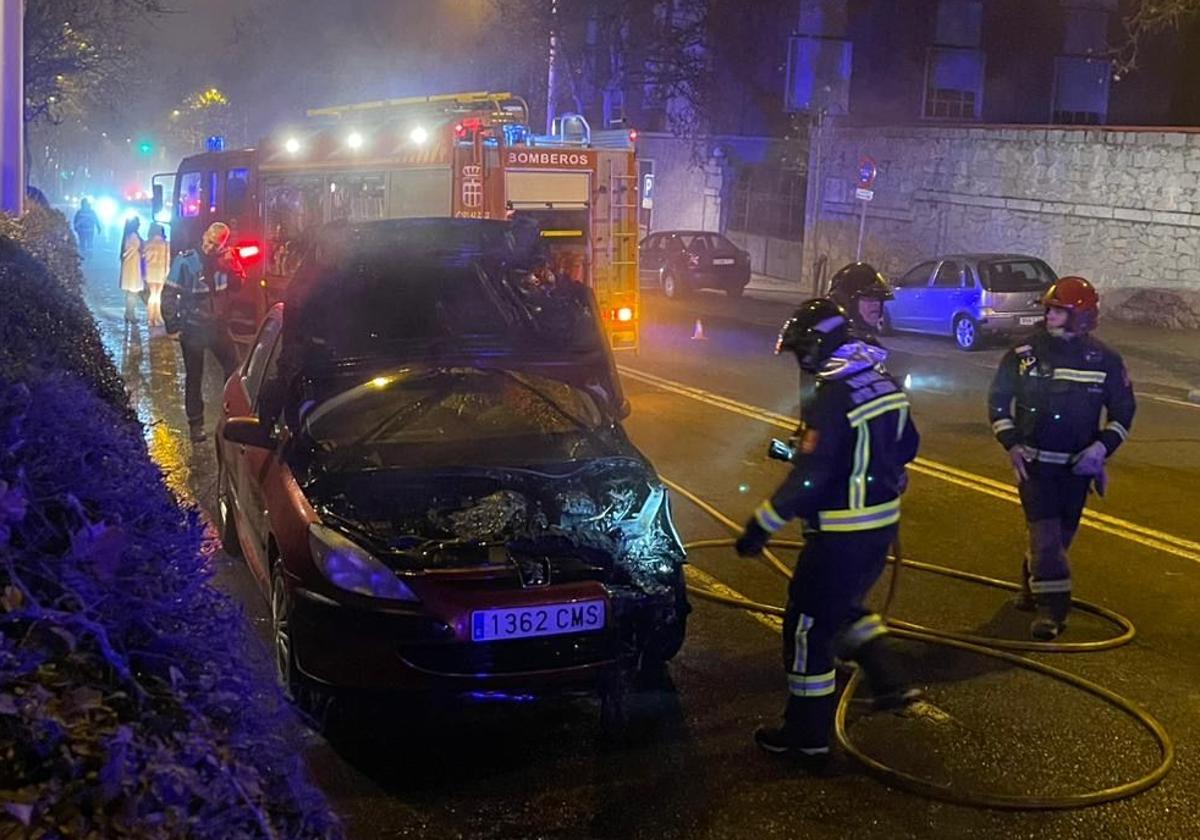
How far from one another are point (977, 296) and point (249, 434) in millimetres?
14522

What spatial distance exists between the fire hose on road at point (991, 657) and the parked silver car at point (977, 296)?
11.2 meters

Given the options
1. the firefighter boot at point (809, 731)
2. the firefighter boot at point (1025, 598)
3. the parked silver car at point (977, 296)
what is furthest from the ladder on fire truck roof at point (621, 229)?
the firefighter boot at point (809, 731)

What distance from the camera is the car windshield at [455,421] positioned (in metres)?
5.29

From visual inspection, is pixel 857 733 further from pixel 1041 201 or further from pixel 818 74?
pixel 818 74

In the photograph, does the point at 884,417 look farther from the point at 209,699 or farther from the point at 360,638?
the point at 209,699

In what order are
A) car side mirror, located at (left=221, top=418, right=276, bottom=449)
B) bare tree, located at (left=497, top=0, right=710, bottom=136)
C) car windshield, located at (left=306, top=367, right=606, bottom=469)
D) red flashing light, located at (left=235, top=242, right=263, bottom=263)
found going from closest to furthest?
car windshield, located at (left=306, top=367, right=606, bottom=469), car side mirror, located at (left=221, top=418, right=276, bottom=449), red flashing light, located at (left=235, top=242, right=263, bottom=263), bare tree, located at (left=497, top=0, right=710, bottom=136)

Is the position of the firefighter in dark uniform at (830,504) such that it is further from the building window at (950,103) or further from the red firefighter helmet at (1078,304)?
the building window at (950,103)

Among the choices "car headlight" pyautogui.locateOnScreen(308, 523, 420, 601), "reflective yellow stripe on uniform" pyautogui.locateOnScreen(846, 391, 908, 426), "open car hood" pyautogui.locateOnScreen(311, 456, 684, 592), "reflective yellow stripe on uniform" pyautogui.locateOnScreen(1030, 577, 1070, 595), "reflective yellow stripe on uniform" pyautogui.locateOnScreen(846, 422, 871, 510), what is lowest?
"reflective yellow stripe on uniform" pyautogui.locateOnScreen(1030, 577, 1070, 595)

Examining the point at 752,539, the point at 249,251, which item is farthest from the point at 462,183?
the point at 752,539

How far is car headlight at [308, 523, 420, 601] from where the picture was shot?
4.47 m

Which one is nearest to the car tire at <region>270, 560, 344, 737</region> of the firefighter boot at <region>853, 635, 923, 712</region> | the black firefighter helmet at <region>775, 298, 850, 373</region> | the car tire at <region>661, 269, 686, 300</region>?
the firefighter boot at <region>853, 635, 923, 712</region>

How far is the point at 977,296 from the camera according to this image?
17984 millimetres

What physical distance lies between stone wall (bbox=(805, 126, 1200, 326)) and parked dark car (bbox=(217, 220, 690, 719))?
56.2ft

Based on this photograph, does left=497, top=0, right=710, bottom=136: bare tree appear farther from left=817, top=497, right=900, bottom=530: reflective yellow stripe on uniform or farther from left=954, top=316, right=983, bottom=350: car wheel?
left=817, top=497, right=900, bottom=530: reflective yellow stripe on uniform
